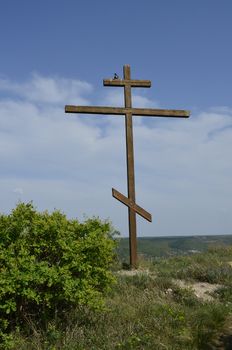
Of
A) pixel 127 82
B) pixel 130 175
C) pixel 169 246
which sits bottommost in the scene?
pixel 130 175

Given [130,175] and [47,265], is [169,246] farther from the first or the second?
[47,265]

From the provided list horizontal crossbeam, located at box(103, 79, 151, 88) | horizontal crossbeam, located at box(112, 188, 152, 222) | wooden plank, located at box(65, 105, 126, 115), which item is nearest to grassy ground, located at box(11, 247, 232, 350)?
horizontal crossbeam, located at box(112, 188, 152, 222)

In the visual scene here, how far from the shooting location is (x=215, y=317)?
7496mm

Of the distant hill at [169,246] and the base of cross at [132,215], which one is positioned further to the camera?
the distant hill at [169,246]

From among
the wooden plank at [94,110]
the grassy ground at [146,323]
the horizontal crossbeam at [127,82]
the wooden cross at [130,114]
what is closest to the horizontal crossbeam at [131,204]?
the wooden cross at [130,114]

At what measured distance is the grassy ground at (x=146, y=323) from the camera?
657cm

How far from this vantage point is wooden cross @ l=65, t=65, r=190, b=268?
12.0 meters

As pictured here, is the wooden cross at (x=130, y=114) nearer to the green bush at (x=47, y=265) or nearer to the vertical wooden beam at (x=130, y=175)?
the vertical wooden beam at (x=130, y=175)

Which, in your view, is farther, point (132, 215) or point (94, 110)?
point (94, 110)

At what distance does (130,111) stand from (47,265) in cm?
644

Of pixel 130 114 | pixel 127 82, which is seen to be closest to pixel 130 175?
pixel 130 114

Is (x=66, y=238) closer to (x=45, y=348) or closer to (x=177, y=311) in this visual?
(x=45, y=348)

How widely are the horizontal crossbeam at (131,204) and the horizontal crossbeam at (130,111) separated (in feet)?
6.91

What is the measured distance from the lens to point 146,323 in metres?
7.11
